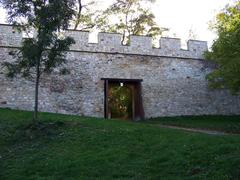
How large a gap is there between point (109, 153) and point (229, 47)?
27.0 ft

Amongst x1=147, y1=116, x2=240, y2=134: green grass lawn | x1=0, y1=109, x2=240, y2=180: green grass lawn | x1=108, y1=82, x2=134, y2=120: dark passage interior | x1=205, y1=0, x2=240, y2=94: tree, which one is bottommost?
x1=0, y1=109, x2=240, y2=180: green grass lawn

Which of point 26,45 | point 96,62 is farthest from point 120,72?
point 26,45

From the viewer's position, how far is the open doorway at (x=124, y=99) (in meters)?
19.8

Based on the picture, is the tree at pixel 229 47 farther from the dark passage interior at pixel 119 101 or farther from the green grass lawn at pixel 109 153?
the dark passage interior at pixel 119 101

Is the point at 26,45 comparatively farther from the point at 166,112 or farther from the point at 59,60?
the point at 166,112

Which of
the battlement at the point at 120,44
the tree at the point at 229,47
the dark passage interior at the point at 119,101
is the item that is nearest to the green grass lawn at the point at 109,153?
the tree at the point at 229,47

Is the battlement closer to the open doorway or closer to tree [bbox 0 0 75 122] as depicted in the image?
the open doorway

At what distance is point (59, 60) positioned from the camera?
521 inches

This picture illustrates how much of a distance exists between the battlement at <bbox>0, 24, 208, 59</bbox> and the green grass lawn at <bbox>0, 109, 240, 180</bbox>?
6.78 metres

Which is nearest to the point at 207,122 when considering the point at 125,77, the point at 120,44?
the point at 125,77

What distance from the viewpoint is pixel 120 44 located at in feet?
65.7

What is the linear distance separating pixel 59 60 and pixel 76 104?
5834mm

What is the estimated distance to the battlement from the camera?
1873 centimetres

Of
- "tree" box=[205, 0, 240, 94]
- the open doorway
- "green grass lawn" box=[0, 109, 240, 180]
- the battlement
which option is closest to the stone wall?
the battlement
